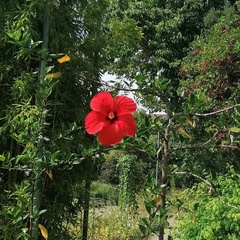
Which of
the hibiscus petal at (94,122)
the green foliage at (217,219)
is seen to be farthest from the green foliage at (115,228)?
the hibiscus petal at (94,122)

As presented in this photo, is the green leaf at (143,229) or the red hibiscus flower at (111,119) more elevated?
the red hibiscus flower at (111,119)

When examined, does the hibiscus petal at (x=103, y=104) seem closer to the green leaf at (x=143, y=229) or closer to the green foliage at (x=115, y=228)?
the green leaf at (x=143, y=229)

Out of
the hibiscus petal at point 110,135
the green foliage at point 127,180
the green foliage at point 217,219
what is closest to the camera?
the hibiscus petal at point 110,135

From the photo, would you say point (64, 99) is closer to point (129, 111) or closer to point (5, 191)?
point (5, 191)

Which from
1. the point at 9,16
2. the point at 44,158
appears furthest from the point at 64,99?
the point at 44,158

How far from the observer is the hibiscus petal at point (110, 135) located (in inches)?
34.6

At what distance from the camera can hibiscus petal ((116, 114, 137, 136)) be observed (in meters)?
0.89

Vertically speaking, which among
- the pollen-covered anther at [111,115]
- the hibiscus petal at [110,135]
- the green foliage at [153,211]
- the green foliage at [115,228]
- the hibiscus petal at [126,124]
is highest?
the green foliage at [115,228]

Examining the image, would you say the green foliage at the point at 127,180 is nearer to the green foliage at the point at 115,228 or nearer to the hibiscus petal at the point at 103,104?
the green foliage at the point at 115,228

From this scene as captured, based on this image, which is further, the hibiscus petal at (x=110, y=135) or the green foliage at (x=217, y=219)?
the green foliage at (x=217, y=219)

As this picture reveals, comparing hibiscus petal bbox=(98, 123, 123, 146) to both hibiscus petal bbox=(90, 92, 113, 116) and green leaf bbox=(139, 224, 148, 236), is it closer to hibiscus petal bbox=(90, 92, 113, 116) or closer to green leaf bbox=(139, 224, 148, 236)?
hibiscus petal bbox=(90, 92, 113, 116)

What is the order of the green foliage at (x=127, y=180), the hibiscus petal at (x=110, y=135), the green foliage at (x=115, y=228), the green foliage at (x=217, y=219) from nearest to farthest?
the hibiscus petal at (x=110, y=135), the green foliage at (x=217, y=219), the green foliage at (x=115, y=228), the green foliage at (x=127, y=180)

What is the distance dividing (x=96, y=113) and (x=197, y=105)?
0.85ft

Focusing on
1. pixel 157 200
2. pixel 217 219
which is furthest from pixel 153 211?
pixel 217 219
